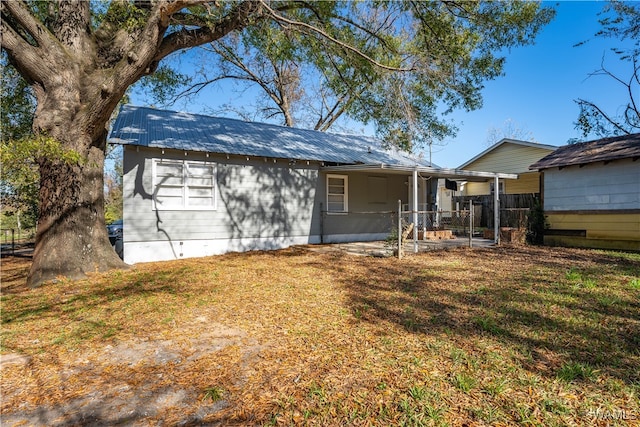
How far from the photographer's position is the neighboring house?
10.1m

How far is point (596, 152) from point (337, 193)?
871cm

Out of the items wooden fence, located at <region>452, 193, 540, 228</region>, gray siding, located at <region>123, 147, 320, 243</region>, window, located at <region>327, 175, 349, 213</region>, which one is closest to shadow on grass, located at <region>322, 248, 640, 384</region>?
gray siding, located at <region>123, 147, 320, 243</region>

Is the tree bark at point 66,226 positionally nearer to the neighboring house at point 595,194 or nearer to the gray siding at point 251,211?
the gray siding at point 251,211

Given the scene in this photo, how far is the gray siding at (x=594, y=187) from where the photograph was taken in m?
10.1

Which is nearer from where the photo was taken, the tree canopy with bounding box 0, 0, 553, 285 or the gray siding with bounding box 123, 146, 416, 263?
the tree canopy with bounding box 0, 0, 553, 285

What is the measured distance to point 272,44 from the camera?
8734mm

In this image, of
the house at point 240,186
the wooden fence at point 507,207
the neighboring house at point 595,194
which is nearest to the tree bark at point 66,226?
the house at point 240,186

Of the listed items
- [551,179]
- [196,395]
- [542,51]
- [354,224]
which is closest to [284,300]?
[196,395]

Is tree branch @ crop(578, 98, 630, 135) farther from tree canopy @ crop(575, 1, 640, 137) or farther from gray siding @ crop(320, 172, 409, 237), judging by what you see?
gray siding @ crop(320, 172, 409, 237)

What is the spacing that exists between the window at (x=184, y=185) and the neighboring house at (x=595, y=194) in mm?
11407

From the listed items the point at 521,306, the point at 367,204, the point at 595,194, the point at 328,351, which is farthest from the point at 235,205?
the point at 595,194

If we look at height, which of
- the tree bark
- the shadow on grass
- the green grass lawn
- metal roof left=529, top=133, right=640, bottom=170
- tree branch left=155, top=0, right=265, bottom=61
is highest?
tree branch left=155, top=0, right=265, bottom=61

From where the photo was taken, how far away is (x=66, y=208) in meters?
6.70

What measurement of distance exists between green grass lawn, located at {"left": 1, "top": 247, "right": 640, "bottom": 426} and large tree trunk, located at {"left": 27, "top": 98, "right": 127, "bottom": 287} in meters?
0.52
